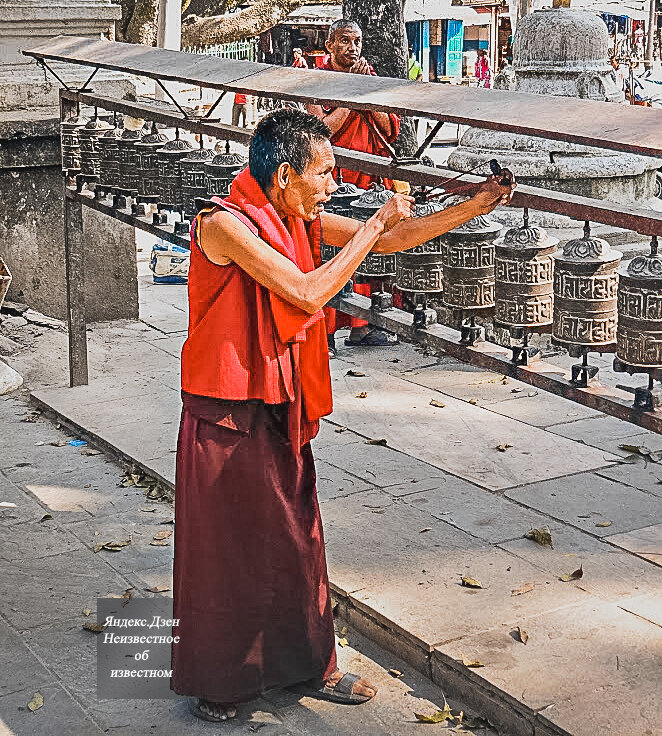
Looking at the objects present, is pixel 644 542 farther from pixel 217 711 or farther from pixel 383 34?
pixel 383 34

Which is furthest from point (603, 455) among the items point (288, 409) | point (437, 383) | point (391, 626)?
point (288, 409)

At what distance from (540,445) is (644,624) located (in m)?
1.87

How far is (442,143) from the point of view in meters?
21.0

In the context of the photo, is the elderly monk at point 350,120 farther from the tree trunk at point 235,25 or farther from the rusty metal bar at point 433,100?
the tree trunk at point 235,25

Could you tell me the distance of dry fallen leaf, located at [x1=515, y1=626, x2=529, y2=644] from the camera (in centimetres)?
392

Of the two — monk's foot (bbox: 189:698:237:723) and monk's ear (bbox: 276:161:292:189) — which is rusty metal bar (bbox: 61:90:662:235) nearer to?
monk's ear (bbox: 276:161:292:189)

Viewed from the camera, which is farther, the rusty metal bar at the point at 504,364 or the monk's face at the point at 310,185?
the rusty metal bar at the point at 504,364

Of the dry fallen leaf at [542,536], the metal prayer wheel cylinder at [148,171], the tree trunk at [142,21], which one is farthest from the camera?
the tree trunk at [142,21]

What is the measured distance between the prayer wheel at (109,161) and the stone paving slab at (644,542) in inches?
126

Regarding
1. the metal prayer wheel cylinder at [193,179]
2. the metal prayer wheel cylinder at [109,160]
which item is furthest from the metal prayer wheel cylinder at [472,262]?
the metal prayer wheel cylinder at [109,160]

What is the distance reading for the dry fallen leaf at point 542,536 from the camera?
15.3 feet

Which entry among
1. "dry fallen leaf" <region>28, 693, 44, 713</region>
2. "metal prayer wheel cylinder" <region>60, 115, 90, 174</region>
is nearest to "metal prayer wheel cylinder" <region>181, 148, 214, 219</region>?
"metal prayer wheel cylinder" <region>60, 115, 90, 174</region>

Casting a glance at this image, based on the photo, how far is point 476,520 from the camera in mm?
4934

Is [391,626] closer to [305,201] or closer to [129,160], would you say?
[305,201]
